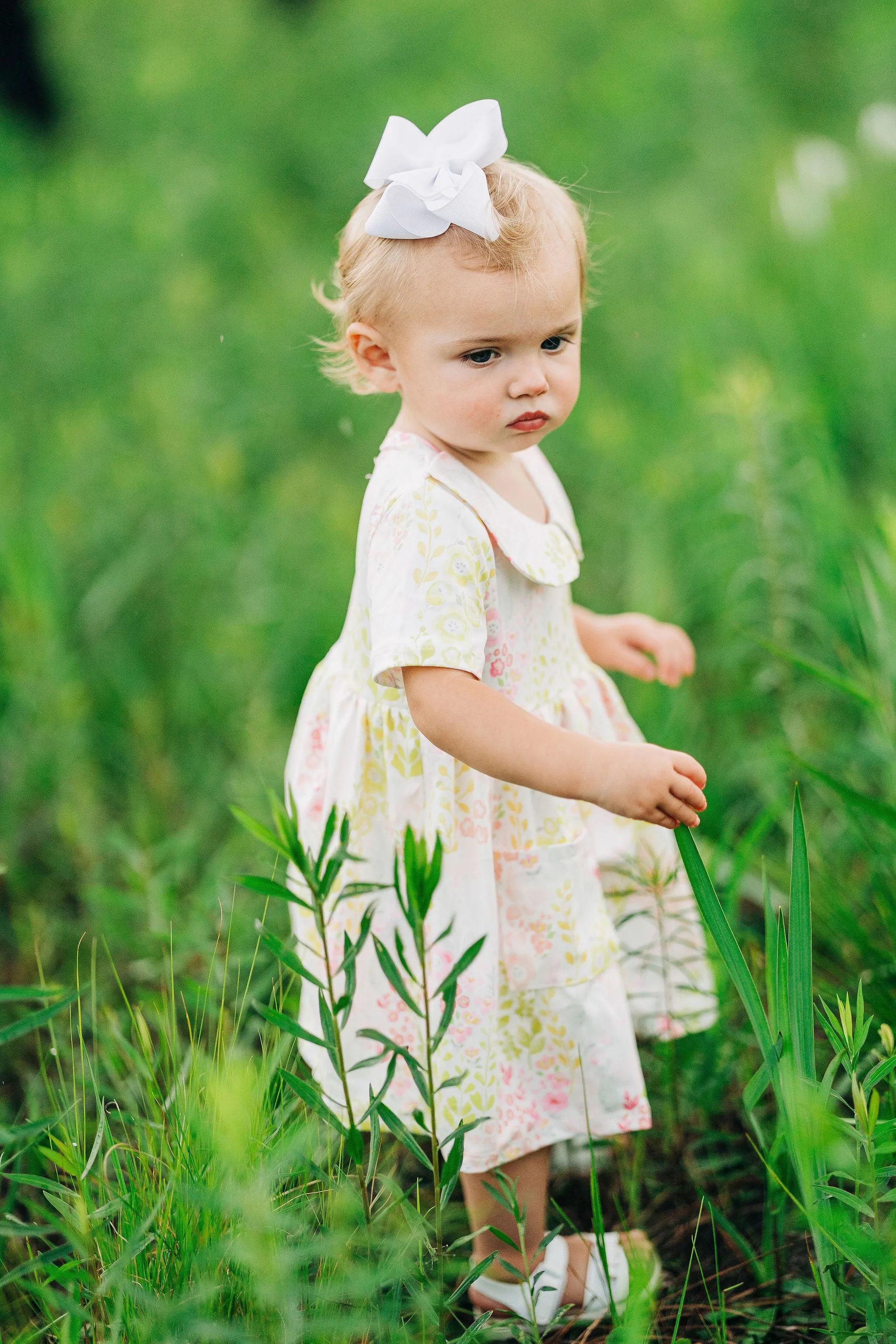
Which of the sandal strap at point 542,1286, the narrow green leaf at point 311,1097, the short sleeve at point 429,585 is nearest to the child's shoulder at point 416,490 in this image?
the short sleeve at point 429,585

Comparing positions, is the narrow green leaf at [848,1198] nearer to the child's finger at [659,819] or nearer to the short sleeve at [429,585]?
the child's finger at [659,819]

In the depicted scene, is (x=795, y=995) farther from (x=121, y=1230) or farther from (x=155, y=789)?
(x=155, y=789)

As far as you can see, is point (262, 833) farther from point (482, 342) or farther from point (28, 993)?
point (482, 342)

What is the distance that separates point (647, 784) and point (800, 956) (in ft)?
0.69

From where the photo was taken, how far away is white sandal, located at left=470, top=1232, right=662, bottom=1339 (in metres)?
1.40


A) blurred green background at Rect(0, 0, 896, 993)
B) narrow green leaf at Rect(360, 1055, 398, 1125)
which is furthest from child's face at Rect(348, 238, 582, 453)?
narrow green leaf at Rect(360, 1055, 398, 1125)

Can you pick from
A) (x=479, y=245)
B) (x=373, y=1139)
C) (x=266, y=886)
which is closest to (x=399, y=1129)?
(x=373, y=1139)

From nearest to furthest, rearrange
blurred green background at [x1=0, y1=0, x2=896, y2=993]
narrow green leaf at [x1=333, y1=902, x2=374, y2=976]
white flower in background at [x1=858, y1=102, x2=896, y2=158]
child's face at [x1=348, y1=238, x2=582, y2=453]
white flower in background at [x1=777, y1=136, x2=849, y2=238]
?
narrow green leaf at [x1=333, y1=902, x2=374, y2=976] → child's face at [x1=348, y1=238, x2=582, y2=453] → blurred green background at [x1=0, y1=0, x2=896, y2=993] → white flower in background at [x1=858, y1=102, x2=896, y2=158] → white flower in background at [x1=777, y1=136, x2=849, y2=238]

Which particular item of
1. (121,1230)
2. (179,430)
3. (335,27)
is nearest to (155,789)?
(179,430)

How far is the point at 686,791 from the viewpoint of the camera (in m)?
1.21

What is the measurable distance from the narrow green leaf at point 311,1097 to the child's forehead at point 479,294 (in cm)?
71

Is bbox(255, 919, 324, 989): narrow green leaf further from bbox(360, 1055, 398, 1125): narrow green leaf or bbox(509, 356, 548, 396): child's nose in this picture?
bbox(509, 356, 548, 396): child's nose

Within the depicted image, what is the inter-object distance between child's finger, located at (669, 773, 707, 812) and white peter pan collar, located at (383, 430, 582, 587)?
0.89 feet

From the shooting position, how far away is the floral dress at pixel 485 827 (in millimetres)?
1308
